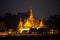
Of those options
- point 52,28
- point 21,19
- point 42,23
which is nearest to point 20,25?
point 21,19

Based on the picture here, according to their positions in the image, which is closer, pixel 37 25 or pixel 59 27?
pixel 59 27

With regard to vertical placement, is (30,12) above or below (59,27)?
above

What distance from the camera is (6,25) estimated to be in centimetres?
3141

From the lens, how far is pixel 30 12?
37.5m

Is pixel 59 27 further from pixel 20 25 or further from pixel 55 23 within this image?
pixel 20 25

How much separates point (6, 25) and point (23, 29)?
→ 3.21 m

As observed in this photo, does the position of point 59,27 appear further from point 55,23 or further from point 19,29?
point 19,29

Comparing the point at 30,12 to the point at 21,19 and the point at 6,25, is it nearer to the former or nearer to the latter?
the point at 21,19

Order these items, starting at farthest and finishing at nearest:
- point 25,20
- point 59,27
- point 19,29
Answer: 1. point 25,20
2. point 19,29
3. point 59,27

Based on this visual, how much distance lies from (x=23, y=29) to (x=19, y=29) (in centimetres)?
70

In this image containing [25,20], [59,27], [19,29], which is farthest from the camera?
[25,20]

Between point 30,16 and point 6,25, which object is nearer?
point 6,25

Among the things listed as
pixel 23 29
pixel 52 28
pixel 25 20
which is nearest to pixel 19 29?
pixel 23 29

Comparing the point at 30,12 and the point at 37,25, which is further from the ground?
the point at 30,12
